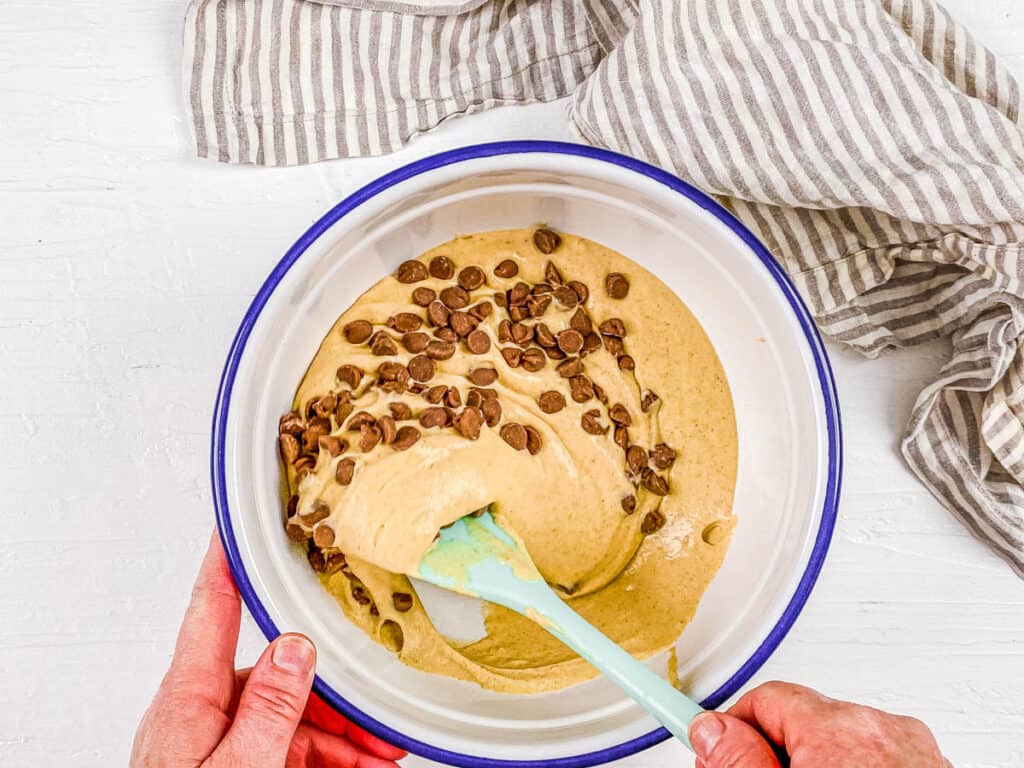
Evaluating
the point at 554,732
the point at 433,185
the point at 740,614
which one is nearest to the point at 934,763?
the point at 740,614

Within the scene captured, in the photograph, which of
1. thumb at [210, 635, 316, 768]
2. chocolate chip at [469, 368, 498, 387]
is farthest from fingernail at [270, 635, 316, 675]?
chocolate chip at [469, 368, 498, 387]

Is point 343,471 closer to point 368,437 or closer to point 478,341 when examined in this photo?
point 368,437

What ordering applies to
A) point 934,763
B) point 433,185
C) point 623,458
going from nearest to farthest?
point 934,763 < point 433,185 < point 623,458

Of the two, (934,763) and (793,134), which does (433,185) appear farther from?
(934,763)

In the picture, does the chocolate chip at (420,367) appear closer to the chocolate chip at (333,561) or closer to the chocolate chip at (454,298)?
the chocolate chip at (454,298)

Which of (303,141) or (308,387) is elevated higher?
(303,141)

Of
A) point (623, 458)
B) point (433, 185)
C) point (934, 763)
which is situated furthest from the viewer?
point (623, 458)
